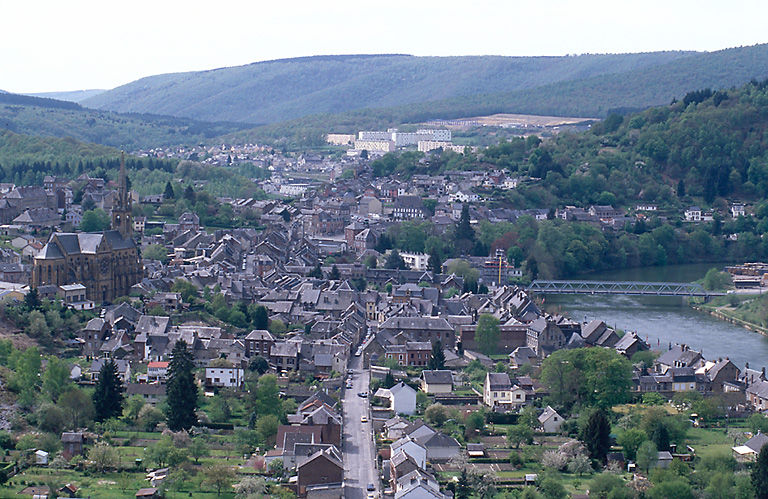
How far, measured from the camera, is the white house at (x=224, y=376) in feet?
84.0

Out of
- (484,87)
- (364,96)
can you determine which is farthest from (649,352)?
(364,96)

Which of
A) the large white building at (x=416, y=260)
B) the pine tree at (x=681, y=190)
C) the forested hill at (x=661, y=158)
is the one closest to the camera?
the large white building at (x=416, y=260)

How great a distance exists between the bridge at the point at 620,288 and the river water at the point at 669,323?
44 cm

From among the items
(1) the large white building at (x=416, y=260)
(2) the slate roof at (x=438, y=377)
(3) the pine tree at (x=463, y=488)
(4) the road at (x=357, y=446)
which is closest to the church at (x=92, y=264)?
(4) the road at (x=357, y=446)

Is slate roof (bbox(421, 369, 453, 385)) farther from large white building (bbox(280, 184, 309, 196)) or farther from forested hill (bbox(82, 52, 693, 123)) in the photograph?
forested hill (bbox(82, 52, 693, 123))

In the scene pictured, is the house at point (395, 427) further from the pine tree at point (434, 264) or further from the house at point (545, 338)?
the pine tree at point (434, 264)

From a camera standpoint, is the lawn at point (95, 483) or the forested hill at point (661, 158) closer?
the lawn at point (95, 483)

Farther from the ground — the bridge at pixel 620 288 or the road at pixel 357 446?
the road at pixel 357 446

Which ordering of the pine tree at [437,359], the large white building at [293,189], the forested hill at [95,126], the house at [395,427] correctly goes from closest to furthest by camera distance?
1. the house at [395,427]
2. the pine tree at [437,359]
3. the large white building at [293,189]
4. the forested hill at [95,126]

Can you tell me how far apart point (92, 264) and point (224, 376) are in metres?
8.20

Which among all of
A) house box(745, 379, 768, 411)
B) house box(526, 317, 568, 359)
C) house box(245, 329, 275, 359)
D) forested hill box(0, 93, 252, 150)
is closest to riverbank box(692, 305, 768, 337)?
house box(526, 317, 568, 359)

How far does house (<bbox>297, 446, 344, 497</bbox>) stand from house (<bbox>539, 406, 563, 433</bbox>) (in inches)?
211

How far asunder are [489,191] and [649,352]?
91.0 feet

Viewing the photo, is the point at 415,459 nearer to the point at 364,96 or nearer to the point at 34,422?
the point at 34,422
